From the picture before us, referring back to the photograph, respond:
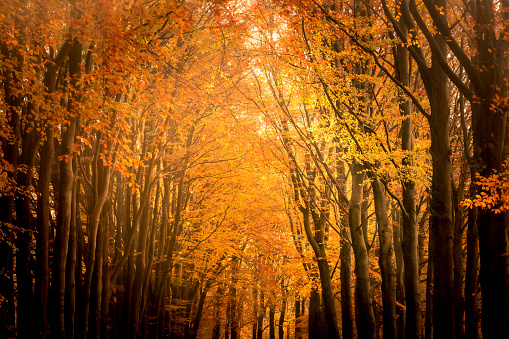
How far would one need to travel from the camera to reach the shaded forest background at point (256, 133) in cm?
Answer: 596

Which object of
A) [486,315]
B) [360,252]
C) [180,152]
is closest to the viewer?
[486,315]

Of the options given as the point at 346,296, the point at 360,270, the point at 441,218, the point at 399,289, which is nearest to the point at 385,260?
the point at 360,270

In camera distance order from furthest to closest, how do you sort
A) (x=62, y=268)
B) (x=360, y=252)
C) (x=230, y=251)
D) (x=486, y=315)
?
(x=230, y=251), (x=360, y=252), (x=62, y=268), (x=486, y=315)

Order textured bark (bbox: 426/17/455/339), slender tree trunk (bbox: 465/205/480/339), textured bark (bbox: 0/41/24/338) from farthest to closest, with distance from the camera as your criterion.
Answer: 1. slender tree trunk (bbox: 465/205/480/339)
2. textured bark (bbox: 0/41/24/338)
3. textured bark (bbox: 426/17/455/339)

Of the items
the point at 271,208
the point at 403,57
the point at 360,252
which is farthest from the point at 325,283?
the point at 271,208

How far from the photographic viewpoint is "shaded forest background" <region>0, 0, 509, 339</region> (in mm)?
5957

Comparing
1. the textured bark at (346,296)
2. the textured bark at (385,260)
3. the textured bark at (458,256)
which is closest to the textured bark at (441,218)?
the textured bark at (385,260)

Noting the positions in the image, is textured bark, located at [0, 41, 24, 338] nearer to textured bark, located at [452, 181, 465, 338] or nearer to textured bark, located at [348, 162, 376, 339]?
textured bark, located at [348, 162, 376, 339]

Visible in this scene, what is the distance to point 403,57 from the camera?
9023 millimetres

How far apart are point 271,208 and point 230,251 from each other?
3.07 m

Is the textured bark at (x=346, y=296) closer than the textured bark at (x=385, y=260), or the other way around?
the textured bark at (x=385, y=260)

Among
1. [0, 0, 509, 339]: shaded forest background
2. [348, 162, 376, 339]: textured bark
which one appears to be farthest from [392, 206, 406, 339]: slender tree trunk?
[348, 162, 376, 339]: textured bark

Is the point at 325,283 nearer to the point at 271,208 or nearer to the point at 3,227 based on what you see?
the point at 271,208

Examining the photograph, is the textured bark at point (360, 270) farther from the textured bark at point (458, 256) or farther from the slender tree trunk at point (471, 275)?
the slender tree trunk at point (471, 275)
